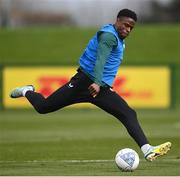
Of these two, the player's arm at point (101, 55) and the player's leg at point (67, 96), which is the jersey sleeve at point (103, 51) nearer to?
the player's arm at point (101, 55)

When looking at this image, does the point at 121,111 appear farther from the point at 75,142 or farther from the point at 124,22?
the point at 75,142

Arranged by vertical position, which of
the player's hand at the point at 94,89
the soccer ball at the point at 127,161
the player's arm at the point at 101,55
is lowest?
the soccer ball at the point at 127,161

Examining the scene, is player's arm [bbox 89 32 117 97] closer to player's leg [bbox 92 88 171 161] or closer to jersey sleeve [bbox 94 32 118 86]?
jersey sleeve [bbox 94 32 118 86]

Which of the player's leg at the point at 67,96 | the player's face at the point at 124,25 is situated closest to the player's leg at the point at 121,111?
the player's leg at the point at 67,96

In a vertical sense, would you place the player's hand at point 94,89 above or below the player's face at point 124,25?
below

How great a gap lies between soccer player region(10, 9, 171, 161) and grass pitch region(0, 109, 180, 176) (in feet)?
1.83

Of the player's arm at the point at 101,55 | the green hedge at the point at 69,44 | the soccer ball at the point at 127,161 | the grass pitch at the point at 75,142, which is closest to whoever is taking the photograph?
the soccer ball at the point at 127,161

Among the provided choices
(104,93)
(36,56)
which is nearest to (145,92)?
(36,56)

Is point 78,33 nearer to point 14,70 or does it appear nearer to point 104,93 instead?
point 14,70

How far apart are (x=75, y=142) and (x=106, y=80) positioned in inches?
223

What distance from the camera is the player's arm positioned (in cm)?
1230

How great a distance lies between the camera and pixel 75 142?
18172 mm

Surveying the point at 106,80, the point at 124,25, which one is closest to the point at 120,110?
the point at 106,80

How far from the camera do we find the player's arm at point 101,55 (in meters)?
12.3
